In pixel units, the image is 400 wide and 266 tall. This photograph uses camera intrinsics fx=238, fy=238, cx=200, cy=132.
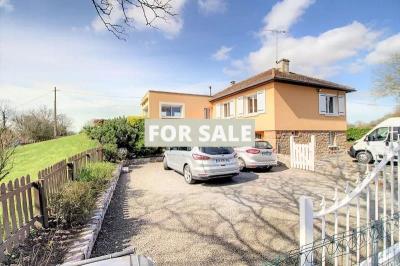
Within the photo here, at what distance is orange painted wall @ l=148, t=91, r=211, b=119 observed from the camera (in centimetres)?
2272

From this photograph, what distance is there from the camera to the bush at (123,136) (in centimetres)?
1496

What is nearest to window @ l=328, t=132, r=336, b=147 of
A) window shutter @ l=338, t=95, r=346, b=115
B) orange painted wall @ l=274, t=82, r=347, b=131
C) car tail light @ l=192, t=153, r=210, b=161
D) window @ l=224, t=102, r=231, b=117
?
orange painted wall @ l=274, t=82, r=347, b=131

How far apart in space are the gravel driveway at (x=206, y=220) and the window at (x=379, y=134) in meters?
5.53

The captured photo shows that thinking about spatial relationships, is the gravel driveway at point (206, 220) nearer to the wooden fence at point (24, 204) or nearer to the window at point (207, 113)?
the wooden fence at point (24, 204)

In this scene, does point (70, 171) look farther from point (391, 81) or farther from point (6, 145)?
point (391, 81)

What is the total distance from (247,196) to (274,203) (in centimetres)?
100

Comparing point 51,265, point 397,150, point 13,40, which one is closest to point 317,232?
point 397,150

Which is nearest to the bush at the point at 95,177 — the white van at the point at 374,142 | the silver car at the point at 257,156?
the silver car at the point at 257,156

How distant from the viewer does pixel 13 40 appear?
206 inches

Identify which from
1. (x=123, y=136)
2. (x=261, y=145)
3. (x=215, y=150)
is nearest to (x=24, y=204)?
(x=215, y=150)

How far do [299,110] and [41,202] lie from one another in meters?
17.5

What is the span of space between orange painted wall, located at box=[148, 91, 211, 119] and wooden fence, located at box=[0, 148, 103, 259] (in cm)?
1736

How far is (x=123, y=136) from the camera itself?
1559 cm

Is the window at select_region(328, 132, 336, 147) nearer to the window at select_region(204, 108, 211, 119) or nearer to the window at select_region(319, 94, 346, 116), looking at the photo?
the window at select_region(319, 94, 346, 116)
